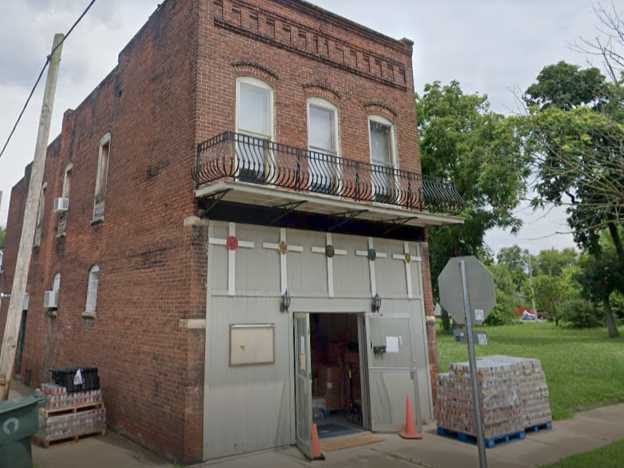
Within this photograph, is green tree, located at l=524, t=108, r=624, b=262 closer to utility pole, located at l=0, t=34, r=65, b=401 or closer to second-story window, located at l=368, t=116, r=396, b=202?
second-story window, located at l=368, t=116, r=396, b=202

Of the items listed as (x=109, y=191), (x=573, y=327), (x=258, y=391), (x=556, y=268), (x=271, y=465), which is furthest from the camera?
(x=556, y=268)

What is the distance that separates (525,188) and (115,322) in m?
9.33

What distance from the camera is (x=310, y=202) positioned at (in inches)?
308

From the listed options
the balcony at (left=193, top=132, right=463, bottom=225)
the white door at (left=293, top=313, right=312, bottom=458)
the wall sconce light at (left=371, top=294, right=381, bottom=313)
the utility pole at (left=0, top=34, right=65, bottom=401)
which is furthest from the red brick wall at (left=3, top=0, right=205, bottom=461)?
the wall sconce light at (left=371, top=294, right=381, bottom=313)

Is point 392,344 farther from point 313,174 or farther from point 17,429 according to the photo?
point 17,429

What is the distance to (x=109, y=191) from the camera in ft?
36.3

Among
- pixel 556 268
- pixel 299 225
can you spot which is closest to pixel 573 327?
pixel 299 225

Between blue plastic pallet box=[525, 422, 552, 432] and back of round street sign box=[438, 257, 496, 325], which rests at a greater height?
back of round street sign box=[438, 257, 496, 325]

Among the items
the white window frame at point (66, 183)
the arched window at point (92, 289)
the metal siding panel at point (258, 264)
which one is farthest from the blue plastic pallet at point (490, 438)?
the white window frame at point (66, 183)

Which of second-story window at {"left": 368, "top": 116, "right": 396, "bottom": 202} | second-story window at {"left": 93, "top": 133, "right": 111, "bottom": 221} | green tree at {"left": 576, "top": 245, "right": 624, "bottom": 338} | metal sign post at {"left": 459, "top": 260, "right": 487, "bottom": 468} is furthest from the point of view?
green tree at {"left": 576, "top": 245, "right": 624, "bottom": 338}

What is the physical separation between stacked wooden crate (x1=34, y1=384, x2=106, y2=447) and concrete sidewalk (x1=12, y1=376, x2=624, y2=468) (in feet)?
0.63

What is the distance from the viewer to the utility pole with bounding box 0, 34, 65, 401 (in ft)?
22.0

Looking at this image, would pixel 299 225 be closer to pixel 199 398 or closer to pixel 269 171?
pixel 269 171

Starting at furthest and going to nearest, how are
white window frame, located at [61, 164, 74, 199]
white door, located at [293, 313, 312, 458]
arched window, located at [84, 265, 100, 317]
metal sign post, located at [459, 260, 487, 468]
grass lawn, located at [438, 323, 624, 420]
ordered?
white window frame, located at [61, 164, 74, 199] → arched window, located at [84, 265, 100, 317] → grass lawn, located at [438, 323, 624, 420] → white door, located at [293, 313, 312, 458] → metal sign post, located at [459, 260, 487, 468]
